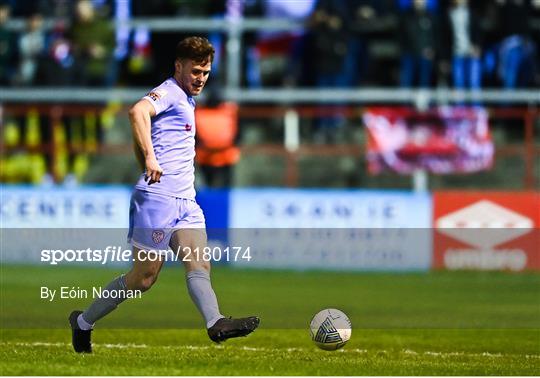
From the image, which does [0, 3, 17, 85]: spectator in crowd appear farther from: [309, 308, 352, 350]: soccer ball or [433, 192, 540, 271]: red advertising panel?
[309, 308, 352, 350]: soccer ball

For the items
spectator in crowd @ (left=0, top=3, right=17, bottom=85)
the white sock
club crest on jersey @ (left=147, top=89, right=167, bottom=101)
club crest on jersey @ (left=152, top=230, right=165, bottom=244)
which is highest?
club crest on jersey @ (left=147, top=89, right=167, bottom=101)

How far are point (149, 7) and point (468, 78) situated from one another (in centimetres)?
590

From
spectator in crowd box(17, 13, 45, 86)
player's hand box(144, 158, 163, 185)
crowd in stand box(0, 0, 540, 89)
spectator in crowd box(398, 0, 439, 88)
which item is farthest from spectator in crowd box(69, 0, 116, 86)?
player's hand box(144, 158, 163, 185)

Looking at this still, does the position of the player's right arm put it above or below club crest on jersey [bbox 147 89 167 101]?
below

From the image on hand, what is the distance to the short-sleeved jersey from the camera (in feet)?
31.7

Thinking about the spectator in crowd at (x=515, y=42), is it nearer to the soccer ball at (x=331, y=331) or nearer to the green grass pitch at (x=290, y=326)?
the green grass pitch at (x=290, y=326)

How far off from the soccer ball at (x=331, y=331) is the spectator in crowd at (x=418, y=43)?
1315 centimetres

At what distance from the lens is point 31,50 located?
24.4m

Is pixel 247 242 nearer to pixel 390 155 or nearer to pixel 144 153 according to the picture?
pixel 390 155

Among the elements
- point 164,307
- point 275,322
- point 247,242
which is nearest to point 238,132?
point 247,242

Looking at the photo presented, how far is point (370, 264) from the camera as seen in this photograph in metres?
20.5

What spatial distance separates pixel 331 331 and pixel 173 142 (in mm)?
1948

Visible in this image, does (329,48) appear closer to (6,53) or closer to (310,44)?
(310,44)

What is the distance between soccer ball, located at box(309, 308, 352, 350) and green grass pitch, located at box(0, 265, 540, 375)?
0.61ft
